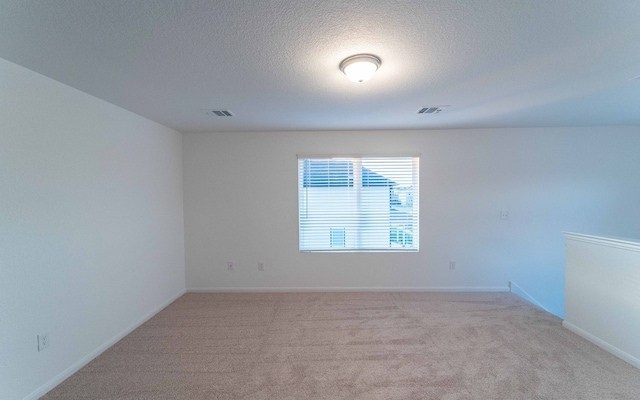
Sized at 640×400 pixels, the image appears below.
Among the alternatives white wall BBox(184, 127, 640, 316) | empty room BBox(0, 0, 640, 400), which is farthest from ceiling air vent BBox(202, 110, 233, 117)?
white wall BBox(184, 127, 640, 316)

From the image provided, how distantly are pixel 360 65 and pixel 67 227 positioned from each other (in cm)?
267

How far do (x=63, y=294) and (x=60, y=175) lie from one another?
976mm

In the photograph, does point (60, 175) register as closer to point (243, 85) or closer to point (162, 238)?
point (162, 238)

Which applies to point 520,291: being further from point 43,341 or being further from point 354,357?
point 43,341

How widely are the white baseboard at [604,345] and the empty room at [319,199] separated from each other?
0.01 m

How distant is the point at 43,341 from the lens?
73.0 inches

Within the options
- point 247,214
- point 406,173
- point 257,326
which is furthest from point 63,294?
point 406,173

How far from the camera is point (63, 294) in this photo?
2.01 m

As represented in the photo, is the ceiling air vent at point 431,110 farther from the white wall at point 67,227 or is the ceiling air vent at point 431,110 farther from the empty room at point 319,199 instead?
the white wall at point 67,227

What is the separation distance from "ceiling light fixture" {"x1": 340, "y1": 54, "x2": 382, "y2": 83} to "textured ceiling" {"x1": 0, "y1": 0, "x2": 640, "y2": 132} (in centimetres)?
5

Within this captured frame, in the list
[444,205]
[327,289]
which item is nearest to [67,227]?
[327,289]

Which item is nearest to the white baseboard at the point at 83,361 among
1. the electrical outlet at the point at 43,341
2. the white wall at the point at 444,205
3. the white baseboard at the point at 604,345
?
the electrical outlet at the point at 43,341

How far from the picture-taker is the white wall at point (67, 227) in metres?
1.69

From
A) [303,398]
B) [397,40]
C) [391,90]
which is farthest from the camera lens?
[391,90]
